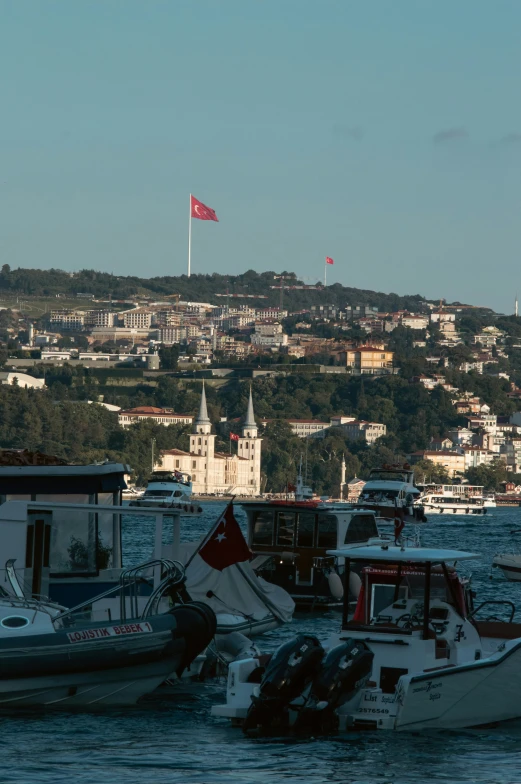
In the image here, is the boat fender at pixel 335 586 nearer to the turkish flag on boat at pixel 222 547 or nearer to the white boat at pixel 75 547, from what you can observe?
the white boat at pixel 75 547

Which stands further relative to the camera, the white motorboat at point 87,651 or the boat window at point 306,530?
the boat window at point 306,530

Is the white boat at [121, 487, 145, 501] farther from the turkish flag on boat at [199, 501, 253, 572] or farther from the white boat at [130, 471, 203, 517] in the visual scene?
the turkish flag on boat at [199, 501, 253, 572]

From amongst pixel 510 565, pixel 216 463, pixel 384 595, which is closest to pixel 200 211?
pixel 216 463

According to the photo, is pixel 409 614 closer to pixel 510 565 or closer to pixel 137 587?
pixel 137 587

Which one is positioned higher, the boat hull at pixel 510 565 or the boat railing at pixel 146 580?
the boat railing at pixel 146 580

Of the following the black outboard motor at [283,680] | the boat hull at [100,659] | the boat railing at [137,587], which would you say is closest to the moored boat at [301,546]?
the boat railing at [137,587]

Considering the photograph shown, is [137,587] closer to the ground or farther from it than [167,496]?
farther from it
